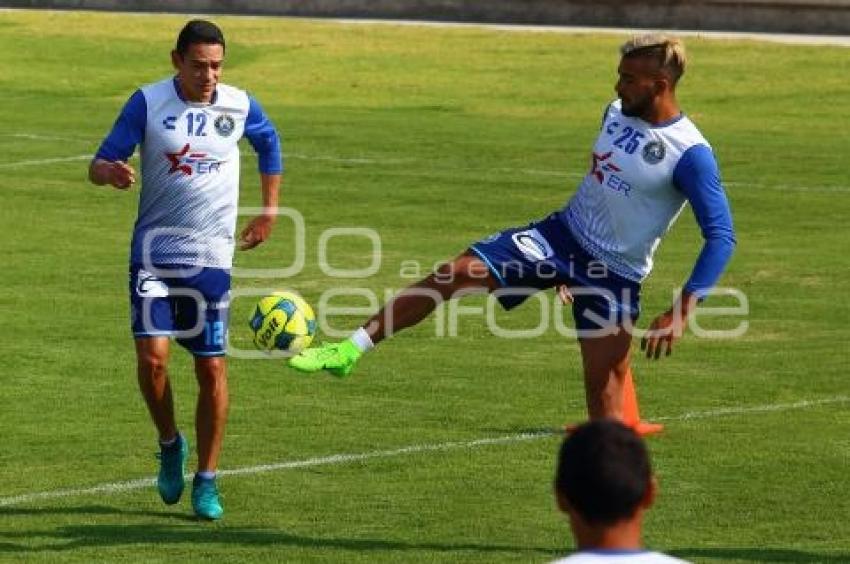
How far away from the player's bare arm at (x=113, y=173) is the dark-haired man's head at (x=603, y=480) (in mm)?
6288

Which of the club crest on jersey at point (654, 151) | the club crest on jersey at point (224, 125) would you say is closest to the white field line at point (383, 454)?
the club crest on jersey at point (224, 125)

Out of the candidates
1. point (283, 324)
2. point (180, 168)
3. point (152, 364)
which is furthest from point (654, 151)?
point (152, 364)

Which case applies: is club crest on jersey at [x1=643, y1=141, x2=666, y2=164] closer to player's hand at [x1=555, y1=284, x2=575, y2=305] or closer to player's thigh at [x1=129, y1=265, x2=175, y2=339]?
player's hand at [x1=555, y1=284, x2=575, y2=305]

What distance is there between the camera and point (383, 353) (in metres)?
18.3

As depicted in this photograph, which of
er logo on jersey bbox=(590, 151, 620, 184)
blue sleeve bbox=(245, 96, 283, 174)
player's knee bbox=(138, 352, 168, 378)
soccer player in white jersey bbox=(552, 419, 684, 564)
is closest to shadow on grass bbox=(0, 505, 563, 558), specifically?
player's knee bbox=(138, 352, 168, 378)

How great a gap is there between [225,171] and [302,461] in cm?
222

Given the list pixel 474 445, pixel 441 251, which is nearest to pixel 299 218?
pixel 441 251

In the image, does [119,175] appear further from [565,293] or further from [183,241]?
[565,293]

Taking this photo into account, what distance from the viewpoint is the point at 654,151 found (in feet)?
39.1

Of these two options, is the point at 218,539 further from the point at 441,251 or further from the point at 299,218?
the point at 299,218

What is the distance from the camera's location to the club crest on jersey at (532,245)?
12094 mm

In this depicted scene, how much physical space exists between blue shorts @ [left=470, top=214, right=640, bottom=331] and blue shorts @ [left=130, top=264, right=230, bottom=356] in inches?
56.9

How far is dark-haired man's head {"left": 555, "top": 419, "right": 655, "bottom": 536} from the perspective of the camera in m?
6.05

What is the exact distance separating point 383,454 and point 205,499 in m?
2.07
